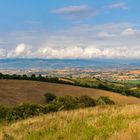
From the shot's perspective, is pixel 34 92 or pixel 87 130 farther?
pixel 34 92

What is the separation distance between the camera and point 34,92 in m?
84.1

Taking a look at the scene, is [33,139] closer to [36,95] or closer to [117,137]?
[117,137]

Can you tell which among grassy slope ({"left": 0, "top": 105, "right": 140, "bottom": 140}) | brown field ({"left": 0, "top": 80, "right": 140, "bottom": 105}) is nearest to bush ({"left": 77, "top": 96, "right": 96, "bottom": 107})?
brown field ({"left": 0, "top": 80, "right": 140, "bottom": 105})

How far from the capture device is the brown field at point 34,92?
242 ft

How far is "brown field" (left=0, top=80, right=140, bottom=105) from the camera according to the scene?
73.7 meters

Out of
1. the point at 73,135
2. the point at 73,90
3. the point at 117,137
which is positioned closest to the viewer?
the point at 117,137

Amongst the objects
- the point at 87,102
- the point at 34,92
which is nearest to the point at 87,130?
the point at 87,102

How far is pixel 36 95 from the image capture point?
81.1 m

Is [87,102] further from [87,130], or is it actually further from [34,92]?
[87,130]

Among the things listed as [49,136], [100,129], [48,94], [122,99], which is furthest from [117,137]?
[122,99]

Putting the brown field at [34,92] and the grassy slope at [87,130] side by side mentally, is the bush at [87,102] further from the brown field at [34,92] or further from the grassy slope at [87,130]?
the grassy slope at [87,130]

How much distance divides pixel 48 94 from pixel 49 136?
2563 inches

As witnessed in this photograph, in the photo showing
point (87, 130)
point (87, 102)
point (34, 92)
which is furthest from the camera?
point (34, 92)

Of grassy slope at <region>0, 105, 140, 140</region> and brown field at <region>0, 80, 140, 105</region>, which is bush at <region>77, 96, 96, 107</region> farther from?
grassy slope at <region>0, 105, 140, 140</region>
